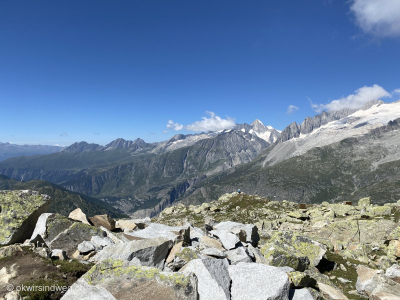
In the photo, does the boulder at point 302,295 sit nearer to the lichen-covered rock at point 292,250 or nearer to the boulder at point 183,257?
the lichen-covered rock at point 292,250

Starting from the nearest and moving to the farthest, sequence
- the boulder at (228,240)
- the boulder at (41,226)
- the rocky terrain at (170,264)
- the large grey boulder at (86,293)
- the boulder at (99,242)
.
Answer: the large grey boulder at (86,293)
the rocky terrain at (170,264)
the boulder at (99,242)
the boulder at (41,226)
the boulder at (228,240)

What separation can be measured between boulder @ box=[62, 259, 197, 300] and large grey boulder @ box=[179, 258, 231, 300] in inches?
26.7

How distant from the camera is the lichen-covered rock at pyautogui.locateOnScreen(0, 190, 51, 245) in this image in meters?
17.6

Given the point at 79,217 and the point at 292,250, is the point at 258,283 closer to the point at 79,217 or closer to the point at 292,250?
the point at 292,250

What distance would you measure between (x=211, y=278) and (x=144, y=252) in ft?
16.3

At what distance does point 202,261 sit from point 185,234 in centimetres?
848

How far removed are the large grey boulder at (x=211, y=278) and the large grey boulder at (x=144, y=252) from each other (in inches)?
111

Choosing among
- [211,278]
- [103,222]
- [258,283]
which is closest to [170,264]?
[211,278]

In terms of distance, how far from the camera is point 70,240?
18125 millimetres

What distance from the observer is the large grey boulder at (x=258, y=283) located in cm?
1112

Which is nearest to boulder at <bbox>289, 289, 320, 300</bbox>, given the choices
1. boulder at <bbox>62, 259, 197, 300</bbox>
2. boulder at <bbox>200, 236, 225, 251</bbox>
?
boulder at <bbox>62, 259, 197, 300</bbox>

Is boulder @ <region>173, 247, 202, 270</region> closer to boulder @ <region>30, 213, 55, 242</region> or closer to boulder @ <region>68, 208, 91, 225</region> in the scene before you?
boulder @ <region>30, 213, 55, 242</region>

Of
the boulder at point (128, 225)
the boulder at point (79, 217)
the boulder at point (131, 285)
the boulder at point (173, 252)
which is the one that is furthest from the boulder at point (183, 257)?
the boulder at point (128, 225)

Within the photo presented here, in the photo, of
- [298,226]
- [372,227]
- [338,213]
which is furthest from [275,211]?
[372,227]
